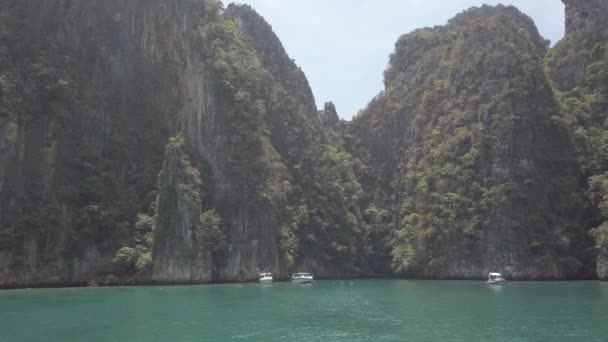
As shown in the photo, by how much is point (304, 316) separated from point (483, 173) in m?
51.2

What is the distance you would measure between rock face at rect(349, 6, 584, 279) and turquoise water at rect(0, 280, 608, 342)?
865 inches

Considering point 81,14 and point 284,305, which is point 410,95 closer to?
point 81,14

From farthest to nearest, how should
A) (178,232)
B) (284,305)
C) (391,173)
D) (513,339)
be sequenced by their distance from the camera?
(391,173) < (178,232) < (284,305) < (513,339)

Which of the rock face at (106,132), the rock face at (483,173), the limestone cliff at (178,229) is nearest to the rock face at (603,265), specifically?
the rock face at (483,173)

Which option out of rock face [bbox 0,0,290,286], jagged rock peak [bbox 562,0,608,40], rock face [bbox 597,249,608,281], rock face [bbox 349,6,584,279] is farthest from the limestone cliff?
jagged rock peak [bbox 562,0,608,40]

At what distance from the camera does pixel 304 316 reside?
39.5 m

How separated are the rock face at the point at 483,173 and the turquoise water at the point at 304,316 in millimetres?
21963

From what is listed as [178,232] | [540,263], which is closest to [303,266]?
[178,232]

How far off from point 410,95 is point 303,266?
4254cm

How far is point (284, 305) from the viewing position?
152ft

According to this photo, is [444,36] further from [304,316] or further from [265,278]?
[304,316]

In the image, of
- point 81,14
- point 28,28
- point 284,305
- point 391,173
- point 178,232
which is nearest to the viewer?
point 284,305

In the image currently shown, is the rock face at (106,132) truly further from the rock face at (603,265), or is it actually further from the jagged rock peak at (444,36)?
the jagged rock peak at (444,36)

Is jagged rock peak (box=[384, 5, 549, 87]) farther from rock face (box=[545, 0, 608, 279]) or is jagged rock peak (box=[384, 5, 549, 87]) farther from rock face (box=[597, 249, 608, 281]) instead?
rock face (box=[597, 249, 608, 281])
